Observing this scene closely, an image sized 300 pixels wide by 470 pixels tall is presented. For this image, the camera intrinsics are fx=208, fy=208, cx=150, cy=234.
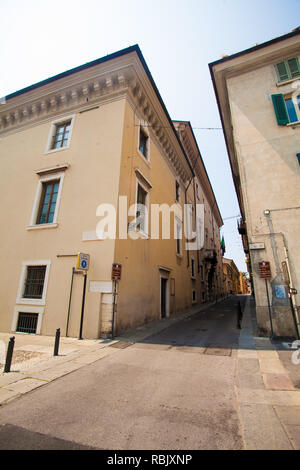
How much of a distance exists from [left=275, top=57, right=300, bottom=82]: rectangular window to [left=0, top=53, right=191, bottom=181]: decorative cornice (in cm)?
605

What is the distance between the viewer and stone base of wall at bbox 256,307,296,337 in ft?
22.5

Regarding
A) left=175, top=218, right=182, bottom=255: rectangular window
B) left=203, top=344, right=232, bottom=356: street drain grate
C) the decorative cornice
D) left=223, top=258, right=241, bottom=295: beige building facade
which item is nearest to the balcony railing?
left=175, top=218, right=182, bottom=255: rectangular window

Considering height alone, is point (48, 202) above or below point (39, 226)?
above

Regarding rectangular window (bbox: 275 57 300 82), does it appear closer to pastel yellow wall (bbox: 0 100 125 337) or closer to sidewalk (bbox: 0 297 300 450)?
pastel yellow wall (bbox: 0 100 125 337)

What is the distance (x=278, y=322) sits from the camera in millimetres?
7004

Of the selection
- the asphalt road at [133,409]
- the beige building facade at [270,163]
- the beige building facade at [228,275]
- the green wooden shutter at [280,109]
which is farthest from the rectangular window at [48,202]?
the beige building facade at [228,275]

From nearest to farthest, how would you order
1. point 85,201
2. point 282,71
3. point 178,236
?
point 85,201, point 282,71, point 178,236

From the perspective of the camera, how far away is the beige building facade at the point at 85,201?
313 inches

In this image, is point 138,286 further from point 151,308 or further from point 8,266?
point 8,266

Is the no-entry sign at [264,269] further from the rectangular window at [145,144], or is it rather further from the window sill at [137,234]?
the rectangular window at [145,144]

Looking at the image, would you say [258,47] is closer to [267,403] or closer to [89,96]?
[89,96]

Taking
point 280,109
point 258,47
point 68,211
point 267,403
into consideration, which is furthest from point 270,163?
point 68,211

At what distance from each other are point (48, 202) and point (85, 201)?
239cm

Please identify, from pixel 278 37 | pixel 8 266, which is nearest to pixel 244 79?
pixel 278 37
